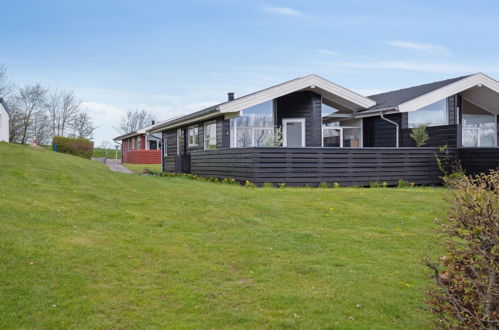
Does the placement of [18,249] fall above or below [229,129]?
below

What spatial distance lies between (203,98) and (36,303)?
35.9 metres

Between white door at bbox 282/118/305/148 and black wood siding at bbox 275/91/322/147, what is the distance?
0.53 ft

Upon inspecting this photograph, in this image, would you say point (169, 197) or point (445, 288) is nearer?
point (445, 288)

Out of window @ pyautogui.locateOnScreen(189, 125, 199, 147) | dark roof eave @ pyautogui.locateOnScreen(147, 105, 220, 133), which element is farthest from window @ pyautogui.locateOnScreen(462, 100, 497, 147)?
window @ pyautogui.locateOnScreen(189, 125, 199, 147)

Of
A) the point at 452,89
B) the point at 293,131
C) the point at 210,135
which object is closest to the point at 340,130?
the point at 293,131

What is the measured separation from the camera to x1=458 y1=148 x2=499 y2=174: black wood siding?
15.7 m

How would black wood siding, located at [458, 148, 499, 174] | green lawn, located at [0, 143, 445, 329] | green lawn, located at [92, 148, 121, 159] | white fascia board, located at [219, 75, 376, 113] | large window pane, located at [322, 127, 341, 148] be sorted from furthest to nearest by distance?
green lawn, located at [92, 148, 121, 159] < large window pane, located at [322, 127, 341, 148] < white fascia board, located at [219, 75, 376, 113] < black wood siding, located at [458, 148, 499, 174] < green lawn, located at [0, 143, 445, 329]

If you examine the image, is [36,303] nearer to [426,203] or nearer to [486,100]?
[426,203]

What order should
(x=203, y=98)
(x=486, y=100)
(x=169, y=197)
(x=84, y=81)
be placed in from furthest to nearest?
(x=203, y=98) → (x=84, y=81) → (x=486, y=100) → (x=169, y=197)

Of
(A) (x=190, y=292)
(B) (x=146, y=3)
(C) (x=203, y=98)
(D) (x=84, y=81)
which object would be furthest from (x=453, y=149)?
(C) (x=203, y=98)

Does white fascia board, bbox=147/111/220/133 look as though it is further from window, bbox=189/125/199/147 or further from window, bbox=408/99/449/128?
window, bbox=408/99/449/128

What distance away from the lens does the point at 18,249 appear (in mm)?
6262

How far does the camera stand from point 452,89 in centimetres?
1977

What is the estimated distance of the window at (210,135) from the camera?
1986 centimetres
